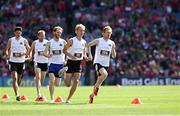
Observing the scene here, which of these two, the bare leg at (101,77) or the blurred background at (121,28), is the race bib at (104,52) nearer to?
the bare leg at (101,77)

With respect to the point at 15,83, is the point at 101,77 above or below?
above

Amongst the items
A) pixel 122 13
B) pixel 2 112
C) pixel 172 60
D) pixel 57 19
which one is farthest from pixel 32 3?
pixel 2 112

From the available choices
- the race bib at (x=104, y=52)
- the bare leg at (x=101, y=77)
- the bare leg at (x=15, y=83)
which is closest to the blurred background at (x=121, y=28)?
the bare leg at (x=15, y=83)

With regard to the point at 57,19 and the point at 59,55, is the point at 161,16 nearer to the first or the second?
the point at 57,19

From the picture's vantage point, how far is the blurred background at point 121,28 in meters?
49.8

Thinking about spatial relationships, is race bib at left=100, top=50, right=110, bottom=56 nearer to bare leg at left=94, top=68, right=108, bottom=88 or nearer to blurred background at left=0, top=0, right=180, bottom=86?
bare leg at left=94, top=68, right=108, bottom=88

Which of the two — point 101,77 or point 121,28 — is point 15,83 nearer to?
point 101,77

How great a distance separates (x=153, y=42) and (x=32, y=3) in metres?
9.87

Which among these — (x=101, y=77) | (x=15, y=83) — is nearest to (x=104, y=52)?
(x=101, y=77)

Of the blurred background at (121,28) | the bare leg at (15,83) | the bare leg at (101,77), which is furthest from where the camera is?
the blurred background at (121,28)

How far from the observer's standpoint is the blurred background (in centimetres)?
4975

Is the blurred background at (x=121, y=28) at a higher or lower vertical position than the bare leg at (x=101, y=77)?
higher

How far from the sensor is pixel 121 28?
53719 millimetres

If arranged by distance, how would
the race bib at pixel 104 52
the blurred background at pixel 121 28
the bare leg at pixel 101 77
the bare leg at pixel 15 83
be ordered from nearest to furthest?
the bare leg at pixel 101 77 < the race bib at pixel 104 52 < the bare leg at pixel 15 83 < the blurred background at pixel 121 28
